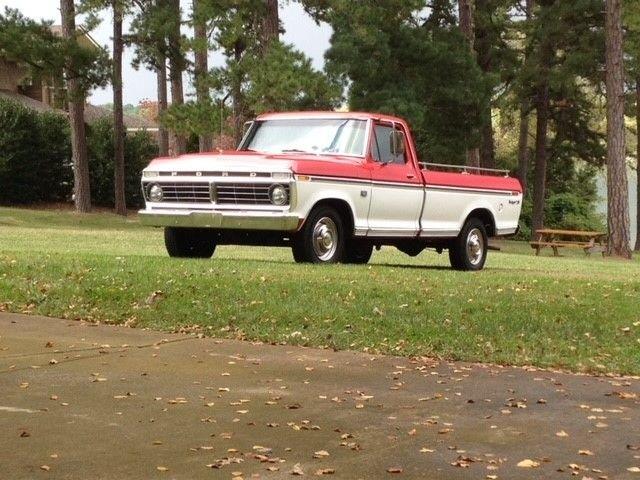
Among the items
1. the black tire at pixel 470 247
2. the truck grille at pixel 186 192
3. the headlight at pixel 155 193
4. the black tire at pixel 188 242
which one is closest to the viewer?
the truck grille at pixel 186 192

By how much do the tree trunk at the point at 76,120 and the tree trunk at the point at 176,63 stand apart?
3121mm

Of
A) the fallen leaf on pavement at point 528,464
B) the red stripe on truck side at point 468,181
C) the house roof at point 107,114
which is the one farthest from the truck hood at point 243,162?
the house roof at point 107,114

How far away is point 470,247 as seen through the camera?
17.9 meters

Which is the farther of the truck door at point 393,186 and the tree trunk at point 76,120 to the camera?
the tree trunk at point 76,120

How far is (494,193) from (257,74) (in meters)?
16.0

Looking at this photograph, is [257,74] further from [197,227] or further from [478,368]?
[478,368]

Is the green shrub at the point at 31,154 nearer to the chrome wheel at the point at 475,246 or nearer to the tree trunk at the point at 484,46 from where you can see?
the tree trunk at the point at 484,46

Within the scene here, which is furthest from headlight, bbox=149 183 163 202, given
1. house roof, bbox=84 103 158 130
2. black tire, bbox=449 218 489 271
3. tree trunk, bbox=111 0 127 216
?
house roof, bbox=84 103 158 130

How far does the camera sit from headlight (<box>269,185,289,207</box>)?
14.3 metres

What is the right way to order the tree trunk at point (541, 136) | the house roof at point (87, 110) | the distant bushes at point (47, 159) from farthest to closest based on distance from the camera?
the house roof at point (87, 110)
the tree trunk at point (541, 136)
the distant bushes at point (47, 159)

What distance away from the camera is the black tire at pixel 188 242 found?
632 inches

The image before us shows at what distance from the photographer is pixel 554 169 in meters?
57.6

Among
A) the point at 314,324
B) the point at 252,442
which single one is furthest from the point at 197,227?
the point at 252,442

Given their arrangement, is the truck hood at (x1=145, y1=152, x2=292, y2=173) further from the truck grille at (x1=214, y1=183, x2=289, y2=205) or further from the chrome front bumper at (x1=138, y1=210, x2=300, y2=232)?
the chrome front bumper at (x1=138, y1=210, x2=300, y2=232)
